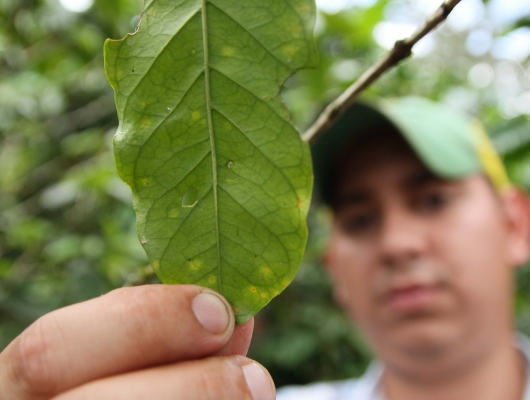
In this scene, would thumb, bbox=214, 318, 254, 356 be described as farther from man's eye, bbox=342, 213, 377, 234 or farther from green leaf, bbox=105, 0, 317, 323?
man's eye, bbox=342, 213, 377, 234

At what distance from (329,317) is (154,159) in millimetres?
2530

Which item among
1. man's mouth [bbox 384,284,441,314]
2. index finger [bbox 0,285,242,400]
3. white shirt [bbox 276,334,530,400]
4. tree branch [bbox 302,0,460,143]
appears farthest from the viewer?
white shirt [bbox 276,334,530,400]

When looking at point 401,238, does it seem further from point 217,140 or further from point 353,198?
point 217,140

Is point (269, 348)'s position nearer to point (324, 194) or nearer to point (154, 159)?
point (324, 194)

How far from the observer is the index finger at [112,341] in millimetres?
502

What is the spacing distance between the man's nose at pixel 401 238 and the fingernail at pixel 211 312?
1.04 meters

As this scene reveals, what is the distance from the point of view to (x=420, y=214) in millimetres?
1510

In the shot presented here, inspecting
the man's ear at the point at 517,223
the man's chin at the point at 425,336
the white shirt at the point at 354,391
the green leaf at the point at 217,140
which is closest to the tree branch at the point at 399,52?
the green leaf at the point at 217,140

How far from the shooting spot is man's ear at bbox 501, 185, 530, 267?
1.82 m

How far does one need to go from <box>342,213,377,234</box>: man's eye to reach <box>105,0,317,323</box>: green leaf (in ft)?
3.97

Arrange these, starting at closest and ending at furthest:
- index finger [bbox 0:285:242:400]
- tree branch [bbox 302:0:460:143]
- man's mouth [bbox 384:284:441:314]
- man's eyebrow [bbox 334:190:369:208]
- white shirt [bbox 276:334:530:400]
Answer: tree branch [bbox 302:0:460:143]
index finger [bbox 0:285:242:400]
man's mouth [bbox 384:284:441:314]
man's eyebrow [bbox 334:190:369:208]
white shirt [bbox 276:334:530:400]

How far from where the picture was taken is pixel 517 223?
1.89m

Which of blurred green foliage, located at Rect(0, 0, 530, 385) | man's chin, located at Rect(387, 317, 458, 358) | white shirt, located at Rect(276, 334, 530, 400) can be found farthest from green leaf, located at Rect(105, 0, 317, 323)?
white shirt, located at Rect(276, 334, 530, 400)

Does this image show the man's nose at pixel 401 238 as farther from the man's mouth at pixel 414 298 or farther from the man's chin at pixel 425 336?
the man's chin at pixel 425 336
